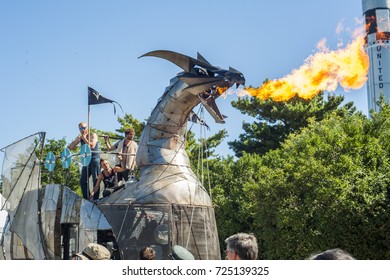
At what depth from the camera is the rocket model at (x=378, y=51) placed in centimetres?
7362

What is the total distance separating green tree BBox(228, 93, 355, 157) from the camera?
43188mm

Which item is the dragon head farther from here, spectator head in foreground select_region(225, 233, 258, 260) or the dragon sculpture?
spectator head in foreground select_region(225, 233, 258, 260)

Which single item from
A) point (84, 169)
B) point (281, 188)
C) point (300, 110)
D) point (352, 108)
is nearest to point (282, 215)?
point (281, 188)

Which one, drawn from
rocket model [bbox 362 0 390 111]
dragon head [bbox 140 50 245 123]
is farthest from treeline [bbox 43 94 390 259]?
rocket model [bbox 362 0 390 111]

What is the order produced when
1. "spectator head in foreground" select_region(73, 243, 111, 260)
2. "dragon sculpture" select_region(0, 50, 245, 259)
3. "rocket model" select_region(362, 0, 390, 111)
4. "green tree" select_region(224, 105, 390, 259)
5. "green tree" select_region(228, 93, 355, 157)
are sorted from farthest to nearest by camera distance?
"rocket model" select_region(362, 0, 390, 111), "green tree" select_region(228, 93, 355, 157), "green tree" select_region(224, 105, 390, 259), "dragon sculpture" select_region(0, 50, 245, 259), "spectator head in foreground" select_region(73, 243, 111, 260)

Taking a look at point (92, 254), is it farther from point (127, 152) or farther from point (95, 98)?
point (95, 98)

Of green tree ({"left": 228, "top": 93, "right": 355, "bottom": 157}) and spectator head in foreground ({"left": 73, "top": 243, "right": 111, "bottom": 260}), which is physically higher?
green tree ({"left": 228, "top": 93, "right": 355, "bottom": 157})

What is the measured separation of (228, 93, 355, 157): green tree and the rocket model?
104ft

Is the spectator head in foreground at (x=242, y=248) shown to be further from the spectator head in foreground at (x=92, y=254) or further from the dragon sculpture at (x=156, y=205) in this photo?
the dragon sculpture at (x=156, y=205)

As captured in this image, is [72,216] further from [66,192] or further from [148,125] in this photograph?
[148,125]

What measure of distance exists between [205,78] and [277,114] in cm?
3005

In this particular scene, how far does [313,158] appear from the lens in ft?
84.3
